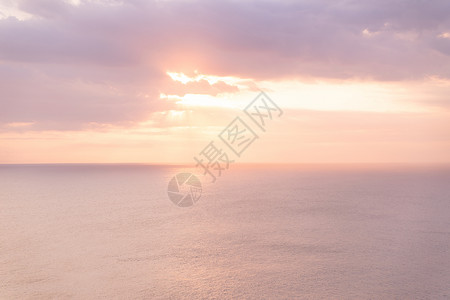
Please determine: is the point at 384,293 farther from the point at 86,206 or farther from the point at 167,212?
the point at 86,206

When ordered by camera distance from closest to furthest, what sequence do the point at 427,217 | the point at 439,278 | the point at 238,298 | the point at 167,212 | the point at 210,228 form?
the point at 238,298
the point at 439,278
the point at 210,228
the point at 427,217
the point at 167,212

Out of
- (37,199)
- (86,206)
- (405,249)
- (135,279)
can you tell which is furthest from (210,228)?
(37,199)

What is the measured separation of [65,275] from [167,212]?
125 feet

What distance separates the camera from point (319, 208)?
74.7 m

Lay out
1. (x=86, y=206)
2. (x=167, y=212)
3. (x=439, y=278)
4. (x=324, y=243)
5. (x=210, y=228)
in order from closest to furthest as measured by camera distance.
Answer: (x=439, y=278) → (x=324, y=243) → (x=210, y=228) → (x=167, y=212) → (x=86, y=206)

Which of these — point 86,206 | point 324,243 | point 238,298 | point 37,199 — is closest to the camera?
point 238,298

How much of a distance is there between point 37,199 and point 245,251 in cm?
7334

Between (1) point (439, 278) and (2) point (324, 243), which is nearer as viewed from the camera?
(1) point (439, 278)

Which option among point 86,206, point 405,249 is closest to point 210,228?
point 405,249

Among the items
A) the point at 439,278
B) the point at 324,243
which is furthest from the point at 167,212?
the point at 439,278

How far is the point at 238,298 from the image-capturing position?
29844mm

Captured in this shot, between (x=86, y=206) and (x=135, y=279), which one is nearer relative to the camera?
(x=135, y=279)

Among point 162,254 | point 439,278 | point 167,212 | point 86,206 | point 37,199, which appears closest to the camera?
point 439,278

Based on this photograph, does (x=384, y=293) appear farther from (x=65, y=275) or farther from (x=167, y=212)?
(x=167, y=212)
